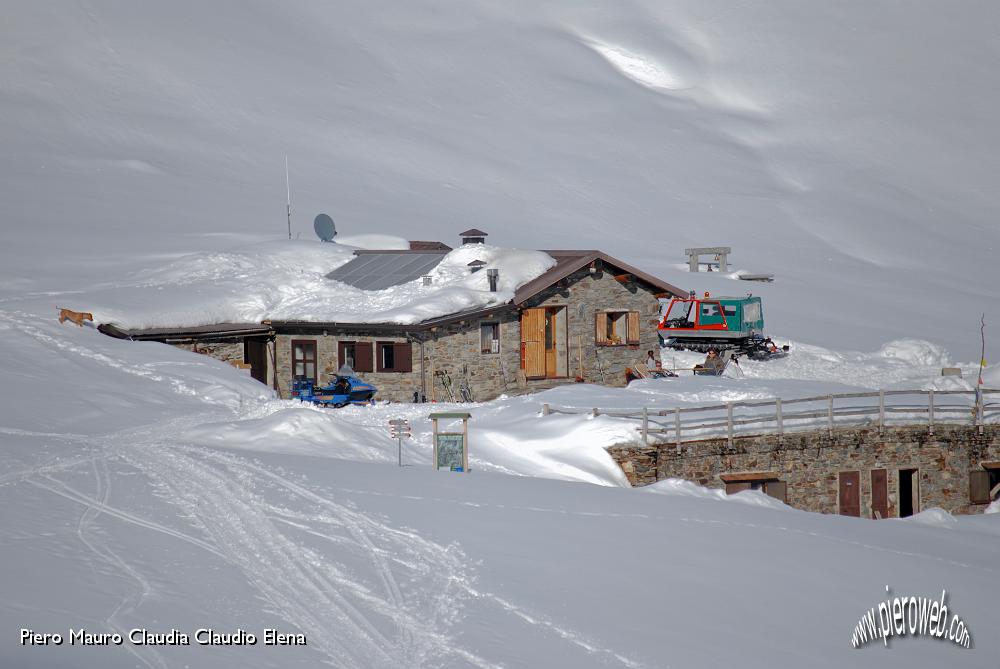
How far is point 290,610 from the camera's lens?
38.7 ft

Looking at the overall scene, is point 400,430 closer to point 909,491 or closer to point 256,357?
point 256,357

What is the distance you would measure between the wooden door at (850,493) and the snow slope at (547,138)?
15894 mm

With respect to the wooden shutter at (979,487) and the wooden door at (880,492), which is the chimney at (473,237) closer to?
the wooden door at (880,492)

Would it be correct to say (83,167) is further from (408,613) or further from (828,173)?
(408,613)

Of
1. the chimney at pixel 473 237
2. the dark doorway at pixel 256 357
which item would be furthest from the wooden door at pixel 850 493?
the dark doorway at pixel 256 357

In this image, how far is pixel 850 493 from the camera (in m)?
25.8

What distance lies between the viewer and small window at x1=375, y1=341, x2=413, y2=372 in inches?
1137

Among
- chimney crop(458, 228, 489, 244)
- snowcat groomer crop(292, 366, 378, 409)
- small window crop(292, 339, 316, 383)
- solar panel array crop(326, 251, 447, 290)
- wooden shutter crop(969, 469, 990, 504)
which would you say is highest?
chimney crop(458, 228, 489, 244)

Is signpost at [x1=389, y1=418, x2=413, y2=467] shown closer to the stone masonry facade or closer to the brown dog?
the stone masonry facade

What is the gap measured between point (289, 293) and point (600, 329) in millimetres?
8935

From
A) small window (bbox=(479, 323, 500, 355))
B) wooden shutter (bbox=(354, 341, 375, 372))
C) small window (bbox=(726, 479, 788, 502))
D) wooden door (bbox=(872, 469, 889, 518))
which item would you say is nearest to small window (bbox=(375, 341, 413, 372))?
wooden shutter (bbox=(354, 341, 375, 372))

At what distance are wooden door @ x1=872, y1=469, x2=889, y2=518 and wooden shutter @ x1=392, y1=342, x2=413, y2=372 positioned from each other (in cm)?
1135

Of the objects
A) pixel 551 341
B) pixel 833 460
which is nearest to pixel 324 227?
pixel 551 341

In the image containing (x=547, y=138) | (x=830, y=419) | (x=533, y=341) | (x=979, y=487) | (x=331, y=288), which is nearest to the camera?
(x=830, y=419)
